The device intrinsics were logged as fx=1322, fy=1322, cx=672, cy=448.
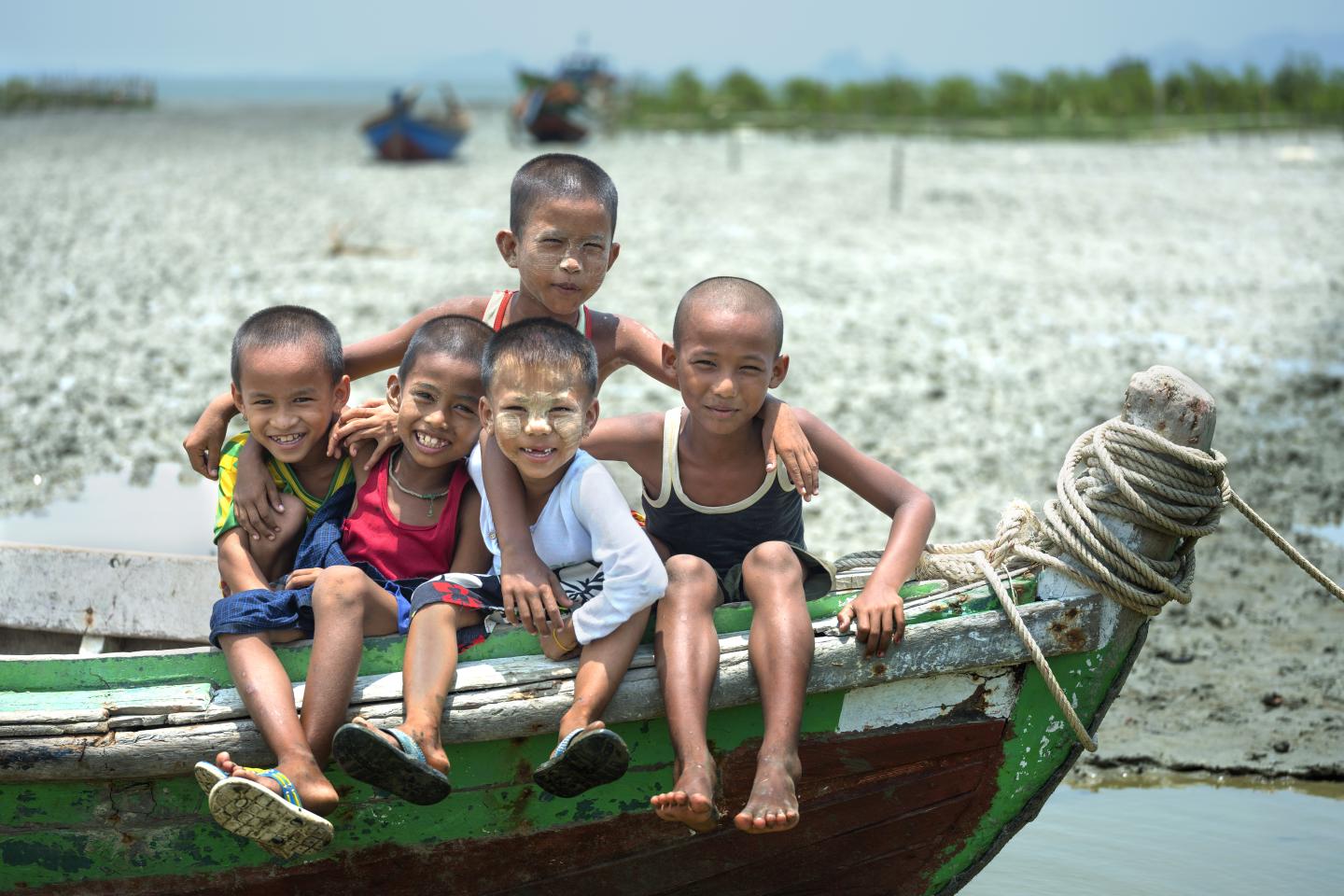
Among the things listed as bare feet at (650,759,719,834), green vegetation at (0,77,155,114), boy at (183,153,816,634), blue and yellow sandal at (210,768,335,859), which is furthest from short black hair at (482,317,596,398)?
green vegetation at (0,77,155,114)

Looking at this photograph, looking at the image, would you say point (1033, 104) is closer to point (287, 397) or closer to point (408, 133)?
point (408, 133)

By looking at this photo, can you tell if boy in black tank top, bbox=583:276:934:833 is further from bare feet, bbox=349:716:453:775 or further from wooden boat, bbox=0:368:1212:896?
bare feet, bbox=349:716:453:775

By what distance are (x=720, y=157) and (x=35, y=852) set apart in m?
28.2

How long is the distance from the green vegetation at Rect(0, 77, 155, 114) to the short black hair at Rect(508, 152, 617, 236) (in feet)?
159

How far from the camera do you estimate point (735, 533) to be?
3.57 m

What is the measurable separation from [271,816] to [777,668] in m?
1.17

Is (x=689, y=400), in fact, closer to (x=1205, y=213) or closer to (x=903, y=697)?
(x=903, y=697)

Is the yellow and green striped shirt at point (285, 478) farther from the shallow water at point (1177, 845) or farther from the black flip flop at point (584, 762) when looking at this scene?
the shallow water at point (1177, 845)

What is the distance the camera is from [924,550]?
366 centimetres

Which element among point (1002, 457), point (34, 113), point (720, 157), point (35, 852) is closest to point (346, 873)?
point (35, 852)

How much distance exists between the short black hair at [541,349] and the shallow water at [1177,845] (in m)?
2.35

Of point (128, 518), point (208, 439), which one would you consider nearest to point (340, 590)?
point (208, 439)

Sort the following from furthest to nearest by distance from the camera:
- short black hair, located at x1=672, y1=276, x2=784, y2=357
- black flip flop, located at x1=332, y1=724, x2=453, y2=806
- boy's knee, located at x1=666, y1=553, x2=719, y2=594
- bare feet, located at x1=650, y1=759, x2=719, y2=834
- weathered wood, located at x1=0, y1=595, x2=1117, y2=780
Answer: short black hair, located at x1=672, y1=276, x2=784, y2=357 → boy's knee, located at x1=666, y1=553, x2=719, y2=594 → weathered wood, located at x1=0, y1=595, x2=1117, y2=780 → bare feet, located at x1=650, y1=759, x2=719, y2=834 → black flip flop, located at x1=332, y1=724, x2=453, y2=806

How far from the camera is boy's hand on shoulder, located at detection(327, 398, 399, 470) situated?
3475 millimetres
